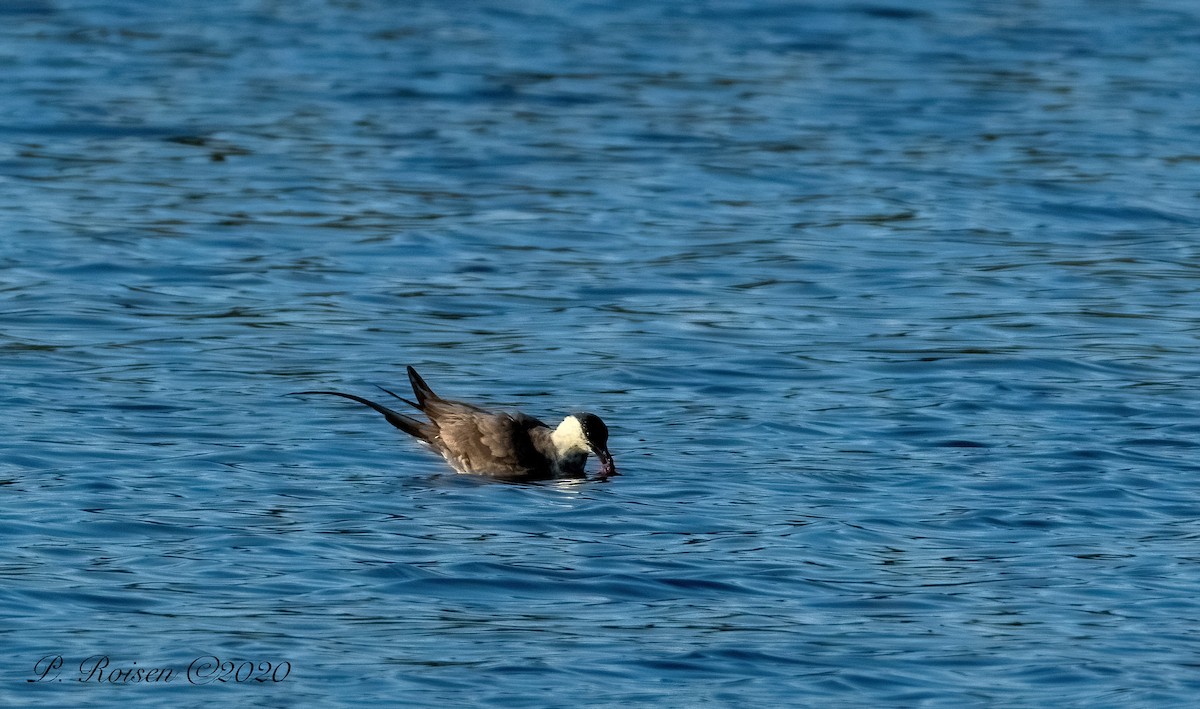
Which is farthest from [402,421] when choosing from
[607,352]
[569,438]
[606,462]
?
[607,352]

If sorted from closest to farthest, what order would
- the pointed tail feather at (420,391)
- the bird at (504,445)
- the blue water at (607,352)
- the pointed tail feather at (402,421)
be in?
the blue water at (607,352)
the bird at (504,445)
the pointed tail feather at (402,421)
the pointed tail feather at (420,391)

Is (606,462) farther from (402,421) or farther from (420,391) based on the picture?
(420,391)

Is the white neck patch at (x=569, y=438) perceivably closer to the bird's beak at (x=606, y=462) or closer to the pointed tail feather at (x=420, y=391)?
the bird's beak at (x=606, y=462)

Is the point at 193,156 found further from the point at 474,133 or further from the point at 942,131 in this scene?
the point at 942,131

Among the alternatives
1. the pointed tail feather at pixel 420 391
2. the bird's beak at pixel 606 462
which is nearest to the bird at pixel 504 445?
the bird's beak at pixel 606 462

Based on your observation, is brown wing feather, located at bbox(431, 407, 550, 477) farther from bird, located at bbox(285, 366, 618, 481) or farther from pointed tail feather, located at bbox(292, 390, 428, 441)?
pointed tail feather, located at bbox(292, 390, 428, 441)

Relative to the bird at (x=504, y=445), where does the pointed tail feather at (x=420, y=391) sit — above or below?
above

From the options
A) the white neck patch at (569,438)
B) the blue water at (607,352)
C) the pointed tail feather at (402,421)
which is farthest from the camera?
the pointed tail feather at (402,421)

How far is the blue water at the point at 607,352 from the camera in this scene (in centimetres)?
887

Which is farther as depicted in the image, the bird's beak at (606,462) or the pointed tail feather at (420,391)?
the pointed tail feather at (420,391)

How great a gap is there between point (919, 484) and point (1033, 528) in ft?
2.94

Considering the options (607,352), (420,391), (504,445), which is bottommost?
(607,352)

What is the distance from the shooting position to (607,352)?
14133 mm

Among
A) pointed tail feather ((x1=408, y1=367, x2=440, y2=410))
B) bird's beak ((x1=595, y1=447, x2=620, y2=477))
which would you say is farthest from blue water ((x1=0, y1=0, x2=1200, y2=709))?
pointed tail feather ((x1=408, y1=367, x2=440, y2=410))
